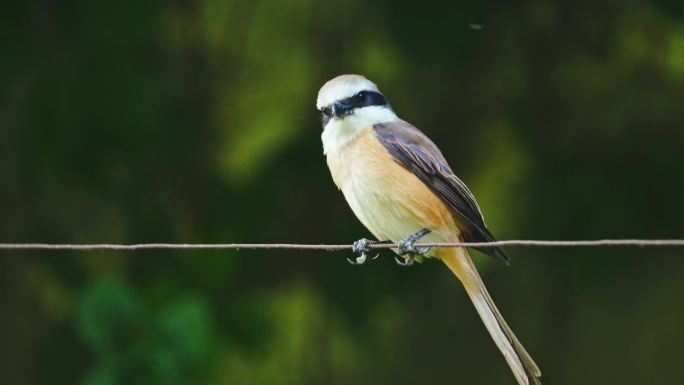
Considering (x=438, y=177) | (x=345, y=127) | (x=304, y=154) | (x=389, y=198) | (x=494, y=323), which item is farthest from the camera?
(x=304, y=154)

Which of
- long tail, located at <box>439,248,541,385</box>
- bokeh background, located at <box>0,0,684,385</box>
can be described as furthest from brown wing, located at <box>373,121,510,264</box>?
bokeh background, located at <box>0,0,684,385</box>

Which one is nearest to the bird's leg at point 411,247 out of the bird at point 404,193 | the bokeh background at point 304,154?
the bird at point 404,193

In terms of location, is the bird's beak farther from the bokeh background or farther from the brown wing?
the bokeh background

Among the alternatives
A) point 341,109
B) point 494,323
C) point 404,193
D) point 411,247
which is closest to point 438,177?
point 404,193

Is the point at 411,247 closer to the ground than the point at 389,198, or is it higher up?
closer to the ground

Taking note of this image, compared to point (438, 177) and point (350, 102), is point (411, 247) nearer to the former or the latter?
point (438, 177)

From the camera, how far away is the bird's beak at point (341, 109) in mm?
4016

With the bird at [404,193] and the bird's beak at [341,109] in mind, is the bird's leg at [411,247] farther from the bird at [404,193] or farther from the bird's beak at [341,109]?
the bird's beak at [341,109]

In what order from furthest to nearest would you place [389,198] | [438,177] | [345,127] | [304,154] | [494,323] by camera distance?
[304,154] < [345,127] < [438,177] < [389,198] < [494,323]

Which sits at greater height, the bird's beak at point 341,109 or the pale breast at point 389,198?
the bird's beak at point 341,109

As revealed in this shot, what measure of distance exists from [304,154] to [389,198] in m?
1.83

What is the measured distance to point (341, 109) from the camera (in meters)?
4.03

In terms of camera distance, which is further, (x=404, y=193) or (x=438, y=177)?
(x=438, y=177)

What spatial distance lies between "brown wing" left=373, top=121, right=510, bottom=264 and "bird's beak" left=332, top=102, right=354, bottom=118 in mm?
143
